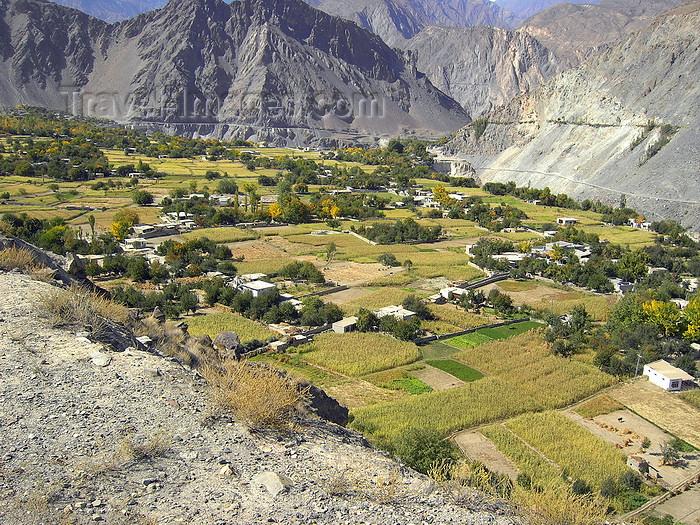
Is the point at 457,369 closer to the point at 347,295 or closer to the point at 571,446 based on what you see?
the point at 571,446

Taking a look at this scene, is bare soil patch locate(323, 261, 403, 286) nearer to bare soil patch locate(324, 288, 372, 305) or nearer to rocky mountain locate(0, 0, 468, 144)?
bare soil patch locate(324, 288, 372, 305)

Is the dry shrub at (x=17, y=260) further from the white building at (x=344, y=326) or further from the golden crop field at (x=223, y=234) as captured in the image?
the golden crop field at (x=223, y=234)

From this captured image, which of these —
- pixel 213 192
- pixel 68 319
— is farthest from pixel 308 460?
pixel 213 192

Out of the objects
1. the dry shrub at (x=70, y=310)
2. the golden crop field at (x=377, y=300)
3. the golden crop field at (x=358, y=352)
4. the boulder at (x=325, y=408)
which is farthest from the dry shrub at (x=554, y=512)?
the golden crop field at (x=377, y=300)

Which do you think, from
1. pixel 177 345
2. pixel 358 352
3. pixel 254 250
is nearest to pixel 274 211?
pixel 254 250

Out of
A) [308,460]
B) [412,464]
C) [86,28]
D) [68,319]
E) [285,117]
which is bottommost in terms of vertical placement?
[412,464]

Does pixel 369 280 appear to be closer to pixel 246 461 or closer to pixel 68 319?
pixel 68 319
